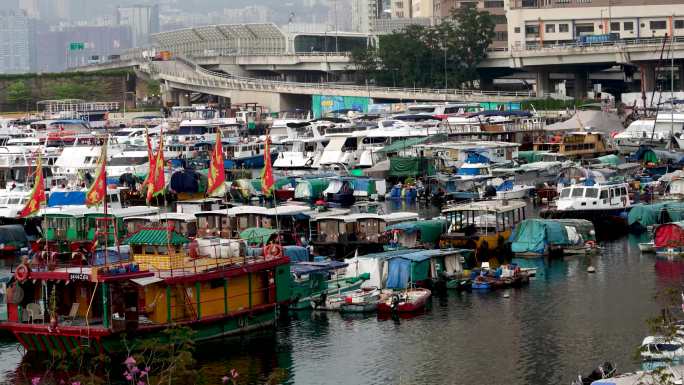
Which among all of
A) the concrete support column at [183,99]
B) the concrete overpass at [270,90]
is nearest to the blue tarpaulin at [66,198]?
the concrete overpass at [270,90]

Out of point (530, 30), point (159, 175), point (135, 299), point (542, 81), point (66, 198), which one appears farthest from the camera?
point (530, 30)

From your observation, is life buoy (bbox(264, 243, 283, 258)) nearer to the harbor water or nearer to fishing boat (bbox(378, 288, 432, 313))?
the harbor water

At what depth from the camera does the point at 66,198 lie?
51.0 metres

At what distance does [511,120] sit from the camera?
75.6 m

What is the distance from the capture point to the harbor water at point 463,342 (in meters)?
29.0

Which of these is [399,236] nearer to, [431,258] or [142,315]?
[431,258]

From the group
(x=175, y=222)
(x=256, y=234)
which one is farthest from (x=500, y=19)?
(x=256, y=234)

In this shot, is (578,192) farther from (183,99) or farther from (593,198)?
(183,99)

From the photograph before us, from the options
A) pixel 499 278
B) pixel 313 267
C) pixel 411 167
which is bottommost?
pixel 499 278

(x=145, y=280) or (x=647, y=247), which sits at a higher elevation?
(x=145, y=280)

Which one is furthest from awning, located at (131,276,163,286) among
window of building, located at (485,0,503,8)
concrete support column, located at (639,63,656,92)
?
window of building, located at (485,0,503,8)

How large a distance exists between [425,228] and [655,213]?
26.7 feet

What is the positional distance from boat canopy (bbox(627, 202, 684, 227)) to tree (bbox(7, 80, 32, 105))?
74.6 meters

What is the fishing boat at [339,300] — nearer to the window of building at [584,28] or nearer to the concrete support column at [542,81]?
the concrete support column at [542,81]
